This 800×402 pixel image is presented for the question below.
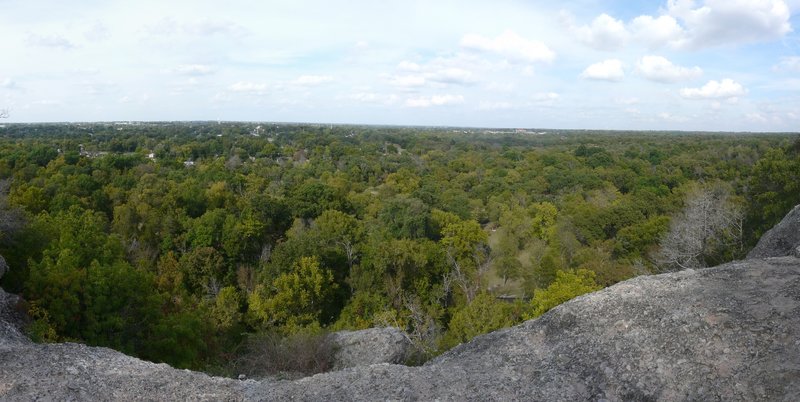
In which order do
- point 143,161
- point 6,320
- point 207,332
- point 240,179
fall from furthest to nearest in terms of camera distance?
1. point 143,161
2. point 240,179
3. point 207,332
4. point 6,320

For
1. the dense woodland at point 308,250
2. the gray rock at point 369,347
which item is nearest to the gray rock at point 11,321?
the dense woodland at point 308,250

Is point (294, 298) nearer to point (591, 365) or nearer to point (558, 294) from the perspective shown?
point (558, 294)

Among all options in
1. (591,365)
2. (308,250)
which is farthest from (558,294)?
(308,250)

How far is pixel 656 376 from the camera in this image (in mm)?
7629

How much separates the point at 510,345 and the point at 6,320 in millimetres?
10890

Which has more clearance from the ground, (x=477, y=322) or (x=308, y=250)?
(x=308, y=250)

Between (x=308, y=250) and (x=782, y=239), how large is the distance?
57.9 ft

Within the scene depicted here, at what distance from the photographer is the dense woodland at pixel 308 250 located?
1430 cm

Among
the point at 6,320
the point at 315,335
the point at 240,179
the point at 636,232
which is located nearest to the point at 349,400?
the point at 315,335

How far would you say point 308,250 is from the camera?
22.8 m

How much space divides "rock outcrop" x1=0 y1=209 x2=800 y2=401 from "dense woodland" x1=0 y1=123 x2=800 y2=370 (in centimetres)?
401

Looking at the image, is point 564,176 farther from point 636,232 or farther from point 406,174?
point 636,232

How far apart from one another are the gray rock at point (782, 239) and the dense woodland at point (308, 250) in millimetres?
5724

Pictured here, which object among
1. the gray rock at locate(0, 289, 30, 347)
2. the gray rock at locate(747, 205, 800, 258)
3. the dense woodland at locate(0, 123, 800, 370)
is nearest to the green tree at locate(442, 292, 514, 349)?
the dense woodland at locate(0, 123, 800, 370)
